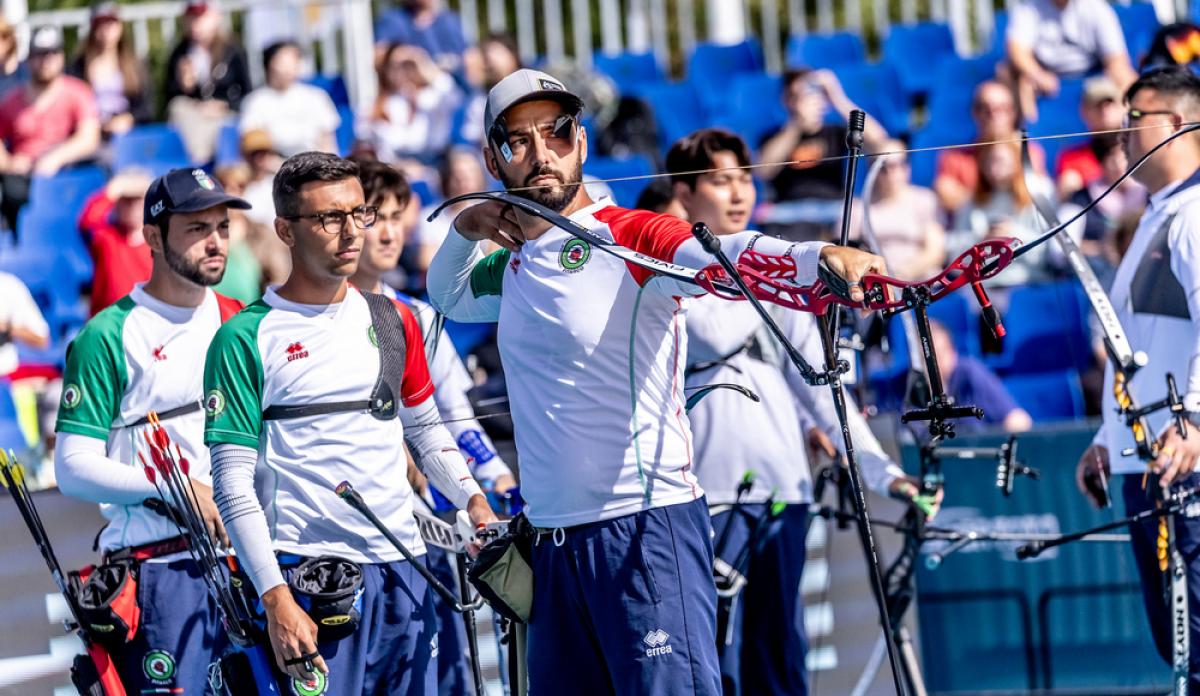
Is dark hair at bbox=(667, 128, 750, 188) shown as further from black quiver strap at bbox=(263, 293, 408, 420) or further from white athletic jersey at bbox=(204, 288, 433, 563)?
white athletic jersey at bbox=(204, 288, 433, 563)

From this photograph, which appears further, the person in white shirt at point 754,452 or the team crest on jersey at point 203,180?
the person in white shirt at point 754,452

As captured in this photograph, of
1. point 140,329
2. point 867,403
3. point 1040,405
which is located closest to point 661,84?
point 1040,405

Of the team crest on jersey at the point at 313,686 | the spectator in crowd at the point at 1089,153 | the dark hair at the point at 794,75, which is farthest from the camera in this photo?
the dark hair at the point at 794,75

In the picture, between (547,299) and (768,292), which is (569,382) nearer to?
(547,299)

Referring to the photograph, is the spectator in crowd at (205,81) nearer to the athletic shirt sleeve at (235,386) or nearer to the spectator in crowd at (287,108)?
the spectator in crowd at (287,108)

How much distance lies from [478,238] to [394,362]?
1.68 feet

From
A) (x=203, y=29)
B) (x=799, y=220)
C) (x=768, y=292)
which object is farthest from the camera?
(x=203, y=29)

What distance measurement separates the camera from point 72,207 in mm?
10789

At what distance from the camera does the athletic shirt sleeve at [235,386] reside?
4035 millimetres

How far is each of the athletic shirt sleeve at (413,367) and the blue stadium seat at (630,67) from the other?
8594mm

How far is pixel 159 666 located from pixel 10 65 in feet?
25.8

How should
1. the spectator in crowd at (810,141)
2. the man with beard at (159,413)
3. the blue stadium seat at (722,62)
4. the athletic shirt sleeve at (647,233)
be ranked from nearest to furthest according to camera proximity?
the athletic shirt sleeve at (647,233), the man with beard at (159,413), the spectator in crowd at (810,141), the blue stadium seat at (722,62)

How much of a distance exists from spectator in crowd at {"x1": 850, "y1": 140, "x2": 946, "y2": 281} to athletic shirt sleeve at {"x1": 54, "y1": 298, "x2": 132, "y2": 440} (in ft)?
11.4

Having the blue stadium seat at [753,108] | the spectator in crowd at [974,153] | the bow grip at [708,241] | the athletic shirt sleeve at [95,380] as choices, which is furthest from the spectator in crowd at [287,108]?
the bow grip at [708,241]
